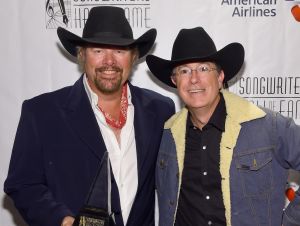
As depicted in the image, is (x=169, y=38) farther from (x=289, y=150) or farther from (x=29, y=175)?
(x=29, y=175)

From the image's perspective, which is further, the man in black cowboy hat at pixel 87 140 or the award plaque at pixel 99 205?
the man in black cowboy hat at pixel 87 140

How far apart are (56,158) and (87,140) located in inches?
6.6

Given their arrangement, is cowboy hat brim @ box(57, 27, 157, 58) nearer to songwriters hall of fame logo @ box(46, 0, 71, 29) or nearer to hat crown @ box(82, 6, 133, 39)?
hat crown @ box(82, 6, 133, 39)

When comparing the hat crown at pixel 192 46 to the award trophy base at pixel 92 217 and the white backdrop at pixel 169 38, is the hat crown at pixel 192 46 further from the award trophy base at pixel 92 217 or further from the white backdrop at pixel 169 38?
the award trophy base at pixel 92 217

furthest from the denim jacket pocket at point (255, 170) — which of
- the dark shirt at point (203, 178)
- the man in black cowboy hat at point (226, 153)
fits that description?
the dark shirt at point (203, 178)

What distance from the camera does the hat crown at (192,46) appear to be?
1.71 meters

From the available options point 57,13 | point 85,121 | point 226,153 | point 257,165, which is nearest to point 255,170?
point 257,165

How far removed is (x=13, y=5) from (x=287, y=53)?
1.67 meters

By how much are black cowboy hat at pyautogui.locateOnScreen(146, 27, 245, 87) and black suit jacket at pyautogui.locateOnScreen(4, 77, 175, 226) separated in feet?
1.54

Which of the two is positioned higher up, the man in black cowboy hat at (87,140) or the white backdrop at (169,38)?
the white backdrop at (169,38)

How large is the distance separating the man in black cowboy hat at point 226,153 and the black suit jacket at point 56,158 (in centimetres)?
29

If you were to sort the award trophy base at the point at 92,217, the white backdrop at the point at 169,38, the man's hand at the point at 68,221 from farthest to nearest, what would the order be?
the white backdrop at the point at 169,38 < the man's hand at the point at 68,221 < the award trophy base at the point at 92,217

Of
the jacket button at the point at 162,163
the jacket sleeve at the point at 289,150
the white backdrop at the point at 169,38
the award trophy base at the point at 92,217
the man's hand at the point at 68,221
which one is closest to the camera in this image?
the award trophy base at the point at 92,217

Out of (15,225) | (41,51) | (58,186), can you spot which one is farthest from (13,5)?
(15,225)
